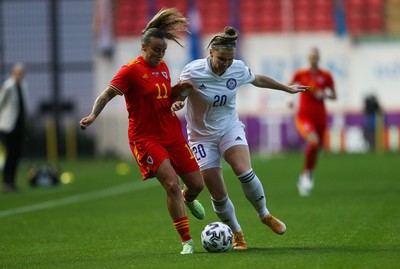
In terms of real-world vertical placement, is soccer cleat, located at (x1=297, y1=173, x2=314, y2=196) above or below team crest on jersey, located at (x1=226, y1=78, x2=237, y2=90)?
below

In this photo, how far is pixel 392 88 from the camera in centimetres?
3531

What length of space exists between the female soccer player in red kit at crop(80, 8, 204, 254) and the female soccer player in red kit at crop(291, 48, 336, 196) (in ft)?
24.7

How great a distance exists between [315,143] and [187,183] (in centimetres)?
796

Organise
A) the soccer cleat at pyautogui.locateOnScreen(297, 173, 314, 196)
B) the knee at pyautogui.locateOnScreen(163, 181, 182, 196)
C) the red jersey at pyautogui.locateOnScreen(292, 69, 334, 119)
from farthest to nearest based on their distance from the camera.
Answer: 1. the red jersey at pyautogui.locateOnScreen(292, 69, 334, 119)
2. the soccer cleat at pyautogui.locateOnScreen(297, 173, 314, 196)
3. the knee at pyautogui.locateOnScreen(163, 181, 182, 196)

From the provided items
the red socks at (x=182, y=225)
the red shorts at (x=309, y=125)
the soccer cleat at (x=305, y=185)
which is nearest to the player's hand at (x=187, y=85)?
the red socks at (x=182, y=225)

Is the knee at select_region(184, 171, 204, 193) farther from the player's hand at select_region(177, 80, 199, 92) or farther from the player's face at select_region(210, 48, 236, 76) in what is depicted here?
the player's face at select_region(210, 48, 236, 76)

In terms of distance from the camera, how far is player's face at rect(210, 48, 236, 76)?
9.80m

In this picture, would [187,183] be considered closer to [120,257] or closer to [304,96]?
[120,257]

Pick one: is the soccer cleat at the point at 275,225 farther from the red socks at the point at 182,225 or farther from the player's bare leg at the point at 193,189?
the red socks at the point at 182,225

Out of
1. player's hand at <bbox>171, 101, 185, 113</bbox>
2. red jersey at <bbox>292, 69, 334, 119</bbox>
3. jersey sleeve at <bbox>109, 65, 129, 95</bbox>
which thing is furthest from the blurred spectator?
jersey sleeve at <bbox>109, 65, 129, 95</bbox>

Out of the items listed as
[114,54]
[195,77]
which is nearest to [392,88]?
[114,54]

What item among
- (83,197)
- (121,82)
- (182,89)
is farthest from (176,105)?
(83,197)

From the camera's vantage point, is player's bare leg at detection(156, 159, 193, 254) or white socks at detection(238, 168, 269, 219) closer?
player's bare leg at detection(156, 159, 193, 254)

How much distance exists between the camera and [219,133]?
33.5 ft
